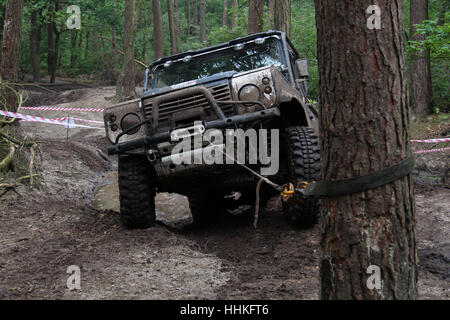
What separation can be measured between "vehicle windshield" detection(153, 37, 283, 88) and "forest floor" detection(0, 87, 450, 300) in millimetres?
1961

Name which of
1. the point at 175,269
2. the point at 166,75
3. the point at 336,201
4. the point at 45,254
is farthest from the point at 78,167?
the point at 336,201

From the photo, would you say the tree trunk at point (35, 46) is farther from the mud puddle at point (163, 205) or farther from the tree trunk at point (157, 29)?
the mud puddle at point (163, 205)

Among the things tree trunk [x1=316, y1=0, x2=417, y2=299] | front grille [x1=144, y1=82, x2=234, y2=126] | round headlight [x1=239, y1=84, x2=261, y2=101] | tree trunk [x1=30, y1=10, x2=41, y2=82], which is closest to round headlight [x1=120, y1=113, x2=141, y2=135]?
front grille [x1=144, y1=82, x2=234, y2=126]

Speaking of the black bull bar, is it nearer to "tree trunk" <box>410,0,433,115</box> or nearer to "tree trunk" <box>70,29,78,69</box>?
"tree trunk" <box>410,0,433,115</box>

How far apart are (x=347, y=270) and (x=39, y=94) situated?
24425 mm

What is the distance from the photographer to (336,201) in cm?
250

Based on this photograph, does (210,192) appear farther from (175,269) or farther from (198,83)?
(175,269)

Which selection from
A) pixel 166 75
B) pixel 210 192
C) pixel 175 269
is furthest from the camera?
pixel 166 75

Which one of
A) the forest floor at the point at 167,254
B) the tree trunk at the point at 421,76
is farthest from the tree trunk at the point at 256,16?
the forest floor at the point at 167,254

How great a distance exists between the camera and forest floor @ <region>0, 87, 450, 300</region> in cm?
345

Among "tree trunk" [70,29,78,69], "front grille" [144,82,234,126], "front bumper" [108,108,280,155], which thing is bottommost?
"front bumper" [108,108,280,155]

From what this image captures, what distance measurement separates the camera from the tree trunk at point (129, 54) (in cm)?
1788

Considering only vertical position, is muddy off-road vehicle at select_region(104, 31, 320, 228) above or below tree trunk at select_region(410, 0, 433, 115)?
below

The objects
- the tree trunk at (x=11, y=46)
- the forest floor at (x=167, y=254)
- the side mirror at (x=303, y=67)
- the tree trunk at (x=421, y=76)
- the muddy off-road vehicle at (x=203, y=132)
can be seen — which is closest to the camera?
the forest floor at (x=167, y=254)
